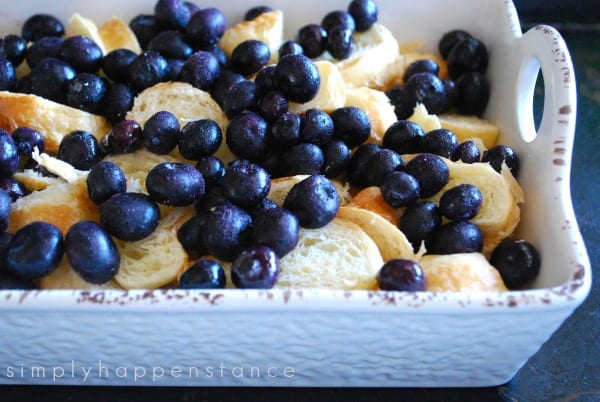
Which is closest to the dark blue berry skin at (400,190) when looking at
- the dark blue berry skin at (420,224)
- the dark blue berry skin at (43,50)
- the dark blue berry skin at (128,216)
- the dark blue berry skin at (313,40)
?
the dark blue berry skin at (420,224)

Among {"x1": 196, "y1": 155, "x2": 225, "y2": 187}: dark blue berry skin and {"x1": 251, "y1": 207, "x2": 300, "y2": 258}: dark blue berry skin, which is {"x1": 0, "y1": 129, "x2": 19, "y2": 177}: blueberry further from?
{"x1": 251, "y1": 207, "x2": 300, "y2": 258}: dark blue berry skin

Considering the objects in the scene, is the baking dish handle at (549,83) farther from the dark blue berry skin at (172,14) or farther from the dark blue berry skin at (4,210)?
the dark blue berry skin at (4,210)

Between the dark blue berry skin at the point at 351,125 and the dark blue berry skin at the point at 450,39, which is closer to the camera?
the dark blue berry skin at the point at 351,125

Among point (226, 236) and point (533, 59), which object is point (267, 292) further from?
point (533, 59)

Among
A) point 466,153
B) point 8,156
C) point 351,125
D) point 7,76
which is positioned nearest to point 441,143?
point 466,153

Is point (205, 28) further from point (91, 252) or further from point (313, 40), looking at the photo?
point (91, 252)
